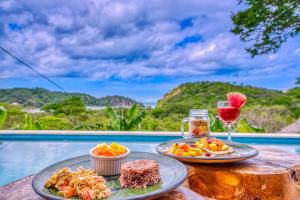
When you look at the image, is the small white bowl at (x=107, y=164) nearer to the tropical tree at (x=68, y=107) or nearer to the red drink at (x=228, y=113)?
the red drink at (x=228, y=113)

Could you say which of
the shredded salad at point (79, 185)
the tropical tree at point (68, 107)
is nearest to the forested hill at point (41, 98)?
the tropical tree at point (68, 107)

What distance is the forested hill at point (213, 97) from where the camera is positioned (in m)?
8.25

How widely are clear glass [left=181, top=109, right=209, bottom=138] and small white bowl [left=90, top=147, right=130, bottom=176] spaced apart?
0.91m

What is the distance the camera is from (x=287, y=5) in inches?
338

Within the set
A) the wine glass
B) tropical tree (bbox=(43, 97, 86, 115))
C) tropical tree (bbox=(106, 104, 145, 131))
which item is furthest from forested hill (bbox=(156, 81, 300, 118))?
the wine glass

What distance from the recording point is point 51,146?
17.8 feet

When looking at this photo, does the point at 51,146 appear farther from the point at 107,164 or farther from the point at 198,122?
the point at 107,164

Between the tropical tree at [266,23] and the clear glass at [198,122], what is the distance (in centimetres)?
696

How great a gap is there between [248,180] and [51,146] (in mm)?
4217

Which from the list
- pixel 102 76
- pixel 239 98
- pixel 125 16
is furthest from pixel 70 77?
pixel 239 98

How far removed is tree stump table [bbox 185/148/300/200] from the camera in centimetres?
189

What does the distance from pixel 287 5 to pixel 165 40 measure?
3.87 meters

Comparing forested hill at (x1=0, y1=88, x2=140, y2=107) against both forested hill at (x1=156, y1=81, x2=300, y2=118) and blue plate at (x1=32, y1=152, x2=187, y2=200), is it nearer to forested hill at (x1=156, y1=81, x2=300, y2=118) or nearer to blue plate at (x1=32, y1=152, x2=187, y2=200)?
forested hill at (x1=156, y1=81, x2=300, y2=118)

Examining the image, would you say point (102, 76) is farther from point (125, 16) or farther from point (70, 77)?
point (125, 16)
